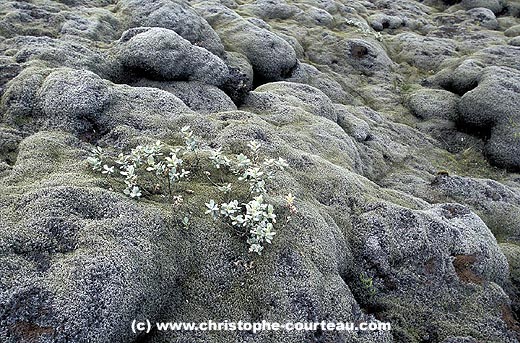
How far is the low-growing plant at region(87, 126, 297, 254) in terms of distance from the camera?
9.59 meters

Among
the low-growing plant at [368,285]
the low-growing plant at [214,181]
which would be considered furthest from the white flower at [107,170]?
the low-growing plant at [368,285]

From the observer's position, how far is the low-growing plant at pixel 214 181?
9586 mm

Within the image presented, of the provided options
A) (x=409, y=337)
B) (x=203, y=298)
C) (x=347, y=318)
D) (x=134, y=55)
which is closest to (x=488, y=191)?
(x=409, y=337)

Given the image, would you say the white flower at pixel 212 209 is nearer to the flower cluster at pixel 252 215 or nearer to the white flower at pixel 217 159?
the flower cluster at pixel 252 215

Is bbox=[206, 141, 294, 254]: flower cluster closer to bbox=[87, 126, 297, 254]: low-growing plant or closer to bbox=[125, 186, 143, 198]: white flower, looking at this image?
bbox=[87, 126, 297, 254]: low-growing plant

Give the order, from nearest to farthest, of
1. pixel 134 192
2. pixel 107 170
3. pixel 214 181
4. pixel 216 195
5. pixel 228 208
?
pixel 228 208, pixel 134 192, pixel 107 170, pixel 216 195, pixel 214 181

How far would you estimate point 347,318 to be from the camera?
386 inches

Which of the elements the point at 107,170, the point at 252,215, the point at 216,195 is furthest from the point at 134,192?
the point at 252,215

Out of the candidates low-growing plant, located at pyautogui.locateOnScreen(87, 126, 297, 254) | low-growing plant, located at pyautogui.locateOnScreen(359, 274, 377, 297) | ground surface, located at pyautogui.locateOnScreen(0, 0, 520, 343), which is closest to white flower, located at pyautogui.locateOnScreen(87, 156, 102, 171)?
low-growing plant, located at pyautogui.locateOnScreen(87, 126, 297, 254)

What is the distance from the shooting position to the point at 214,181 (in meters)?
11.6

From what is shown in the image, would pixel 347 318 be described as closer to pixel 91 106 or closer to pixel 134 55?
pixel 91 106

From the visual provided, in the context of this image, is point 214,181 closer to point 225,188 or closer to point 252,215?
point 225,188

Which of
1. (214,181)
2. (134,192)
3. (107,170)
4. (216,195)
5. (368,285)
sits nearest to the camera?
(134,192)

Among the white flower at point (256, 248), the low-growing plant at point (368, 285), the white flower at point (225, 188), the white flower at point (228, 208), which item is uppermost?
the white flower at point (228, 208)
